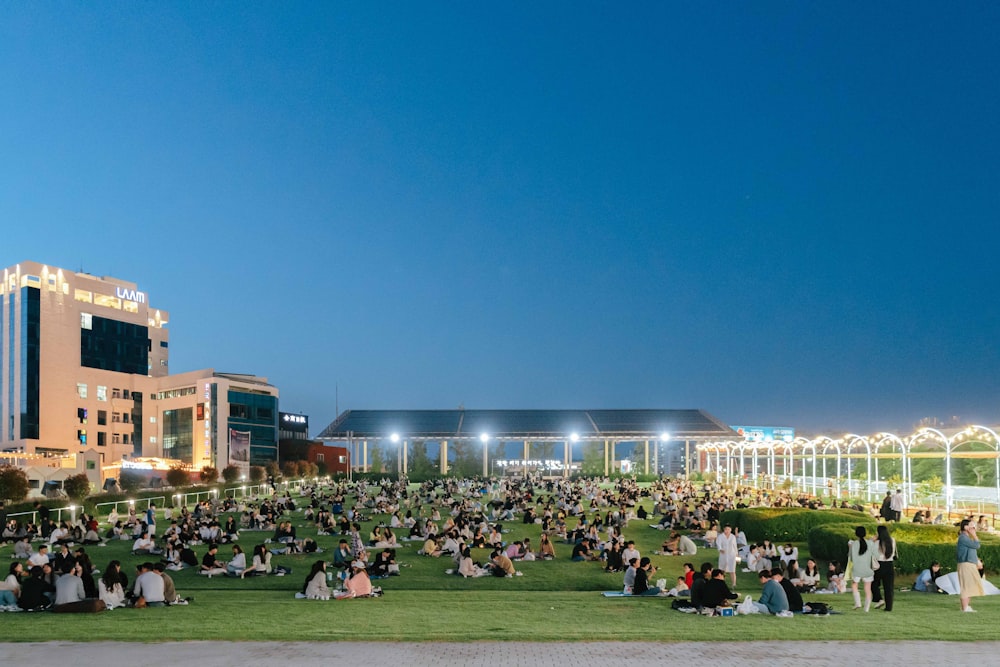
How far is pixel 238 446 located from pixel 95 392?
115 ft

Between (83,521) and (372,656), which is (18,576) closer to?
(372,656)

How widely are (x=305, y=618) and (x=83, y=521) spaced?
19.8m

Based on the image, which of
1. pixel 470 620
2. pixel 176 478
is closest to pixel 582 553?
pixel 470 620

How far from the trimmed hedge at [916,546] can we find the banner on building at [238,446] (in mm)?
51384

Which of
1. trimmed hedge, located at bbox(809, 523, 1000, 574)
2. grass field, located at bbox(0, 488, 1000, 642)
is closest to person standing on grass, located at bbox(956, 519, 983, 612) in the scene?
grass field, located at bbox(0, 488, 1000, 642)

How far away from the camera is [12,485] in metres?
39.9

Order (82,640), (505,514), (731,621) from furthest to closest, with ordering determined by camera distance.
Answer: (505,514) → (731,621) → (82,640)

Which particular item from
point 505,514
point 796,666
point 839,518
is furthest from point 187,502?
point 796,666

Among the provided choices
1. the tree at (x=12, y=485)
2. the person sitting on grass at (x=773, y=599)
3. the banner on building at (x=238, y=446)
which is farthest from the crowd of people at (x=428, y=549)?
the banner on building at (x=238, y=446)

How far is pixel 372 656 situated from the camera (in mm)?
12047

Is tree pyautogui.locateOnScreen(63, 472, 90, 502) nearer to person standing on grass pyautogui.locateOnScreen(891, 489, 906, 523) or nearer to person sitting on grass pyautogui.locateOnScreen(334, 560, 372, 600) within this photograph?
person sitting on grass pyautogui.locateOnScreen(334, 560, 372, 600)

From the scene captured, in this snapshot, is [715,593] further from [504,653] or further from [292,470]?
[292,470]

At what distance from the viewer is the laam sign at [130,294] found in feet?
339

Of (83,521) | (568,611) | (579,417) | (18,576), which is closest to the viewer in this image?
(568,611)
